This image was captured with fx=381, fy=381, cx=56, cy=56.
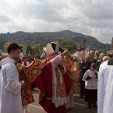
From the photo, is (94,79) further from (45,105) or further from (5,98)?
(5,98)

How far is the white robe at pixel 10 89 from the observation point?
6703mm

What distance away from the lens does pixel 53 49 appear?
28.9ft

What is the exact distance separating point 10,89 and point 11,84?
11 centimetres

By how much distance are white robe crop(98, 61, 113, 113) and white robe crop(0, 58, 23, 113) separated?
2208 millimetres

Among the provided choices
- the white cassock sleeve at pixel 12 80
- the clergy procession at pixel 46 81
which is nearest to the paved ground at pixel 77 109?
the clergy procession at pixel 46 81

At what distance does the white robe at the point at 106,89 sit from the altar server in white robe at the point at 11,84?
7.25 ft

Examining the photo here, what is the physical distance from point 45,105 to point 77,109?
189 inches

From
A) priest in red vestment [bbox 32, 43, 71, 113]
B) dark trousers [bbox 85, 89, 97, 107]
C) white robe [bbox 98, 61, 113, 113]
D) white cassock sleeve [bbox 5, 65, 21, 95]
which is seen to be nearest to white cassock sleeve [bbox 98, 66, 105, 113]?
white robe [bbox 98, 61, 113, 113]

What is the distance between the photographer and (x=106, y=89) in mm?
4777

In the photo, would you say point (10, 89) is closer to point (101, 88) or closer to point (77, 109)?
point (101, 88)

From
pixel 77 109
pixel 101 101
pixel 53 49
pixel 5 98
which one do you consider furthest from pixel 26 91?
pixel 77 109

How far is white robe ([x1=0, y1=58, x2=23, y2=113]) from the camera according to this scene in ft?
22.0

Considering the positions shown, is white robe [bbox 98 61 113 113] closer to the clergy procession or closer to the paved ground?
the clergy procession

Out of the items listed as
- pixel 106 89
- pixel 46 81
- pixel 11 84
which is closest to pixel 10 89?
pixel 11 84
